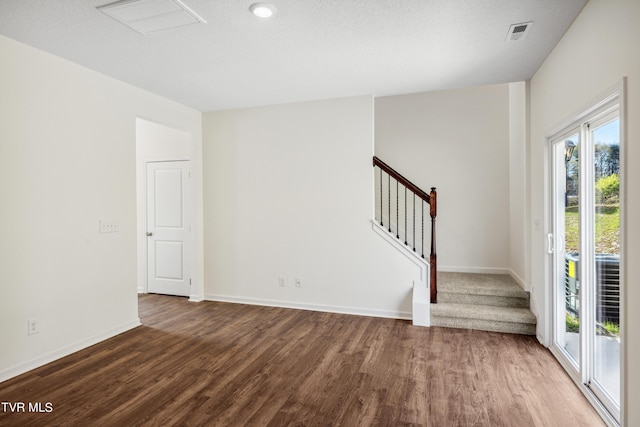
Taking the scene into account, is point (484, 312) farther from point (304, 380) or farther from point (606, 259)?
point (304, 380)

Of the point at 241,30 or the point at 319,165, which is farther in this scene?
the point at 319,165

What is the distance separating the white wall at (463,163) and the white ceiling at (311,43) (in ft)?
4.37

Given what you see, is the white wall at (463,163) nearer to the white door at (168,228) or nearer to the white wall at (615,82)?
the white wall at (615,82)

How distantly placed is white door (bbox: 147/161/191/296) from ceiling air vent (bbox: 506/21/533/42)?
4.25 meters

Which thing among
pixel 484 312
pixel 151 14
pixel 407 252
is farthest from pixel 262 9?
pixel 484 312

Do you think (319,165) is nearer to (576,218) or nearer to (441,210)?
(441,210)

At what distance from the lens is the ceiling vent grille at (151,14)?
2.21m

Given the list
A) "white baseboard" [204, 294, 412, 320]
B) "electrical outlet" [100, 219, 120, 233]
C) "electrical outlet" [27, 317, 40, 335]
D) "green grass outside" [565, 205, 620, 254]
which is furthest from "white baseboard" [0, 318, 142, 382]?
"green grass outside" [565, 205, 620, 254]

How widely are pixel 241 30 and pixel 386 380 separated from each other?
2.84 m

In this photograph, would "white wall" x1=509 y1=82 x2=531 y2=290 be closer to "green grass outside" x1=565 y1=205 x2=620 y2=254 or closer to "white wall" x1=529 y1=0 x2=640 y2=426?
"white wall" x1=529 y1=0 x2=640 y2=426

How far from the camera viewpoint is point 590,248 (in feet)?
7.80

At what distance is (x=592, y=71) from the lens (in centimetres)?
215

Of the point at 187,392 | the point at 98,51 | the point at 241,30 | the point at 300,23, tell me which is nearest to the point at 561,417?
the point at 187,392

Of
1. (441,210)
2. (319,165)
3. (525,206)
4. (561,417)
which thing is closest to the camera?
(561,417)
